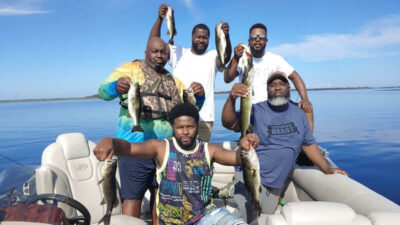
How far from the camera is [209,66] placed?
15.8 ft

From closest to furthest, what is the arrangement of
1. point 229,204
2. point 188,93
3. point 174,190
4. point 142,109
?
1. point 174,190
2. point 142,109
3. point 188,93
4. point 229,204

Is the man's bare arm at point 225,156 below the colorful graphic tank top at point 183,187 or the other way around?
the other way around

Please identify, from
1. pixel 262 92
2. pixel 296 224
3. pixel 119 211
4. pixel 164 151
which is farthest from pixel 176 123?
pixel 262 92

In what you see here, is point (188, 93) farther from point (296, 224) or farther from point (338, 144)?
point (338, 144)

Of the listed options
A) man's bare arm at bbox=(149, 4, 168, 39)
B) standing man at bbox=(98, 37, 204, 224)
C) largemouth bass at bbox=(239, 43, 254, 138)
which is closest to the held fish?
standing man at bbox=(98, 37, 204, 224)

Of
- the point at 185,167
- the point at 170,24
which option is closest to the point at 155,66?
the point at 185,167

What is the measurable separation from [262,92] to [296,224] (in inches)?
110

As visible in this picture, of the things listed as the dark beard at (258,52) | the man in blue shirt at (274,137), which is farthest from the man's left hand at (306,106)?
the dark beard at (258,52)

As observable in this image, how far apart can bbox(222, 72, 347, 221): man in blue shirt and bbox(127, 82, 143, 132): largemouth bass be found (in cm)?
119

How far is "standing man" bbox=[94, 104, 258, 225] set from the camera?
2695 millimetres

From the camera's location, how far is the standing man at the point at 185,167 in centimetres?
270

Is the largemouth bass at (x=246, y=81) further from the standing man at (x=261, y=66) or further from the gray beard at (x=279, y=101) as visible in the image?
the standing man at (x=261, y=66)

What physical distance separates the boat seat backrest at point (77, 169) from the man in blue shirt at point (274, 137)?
2.10 m

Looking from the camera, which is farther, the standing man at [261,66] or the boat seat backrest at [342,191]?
the standing man at [261,66]
